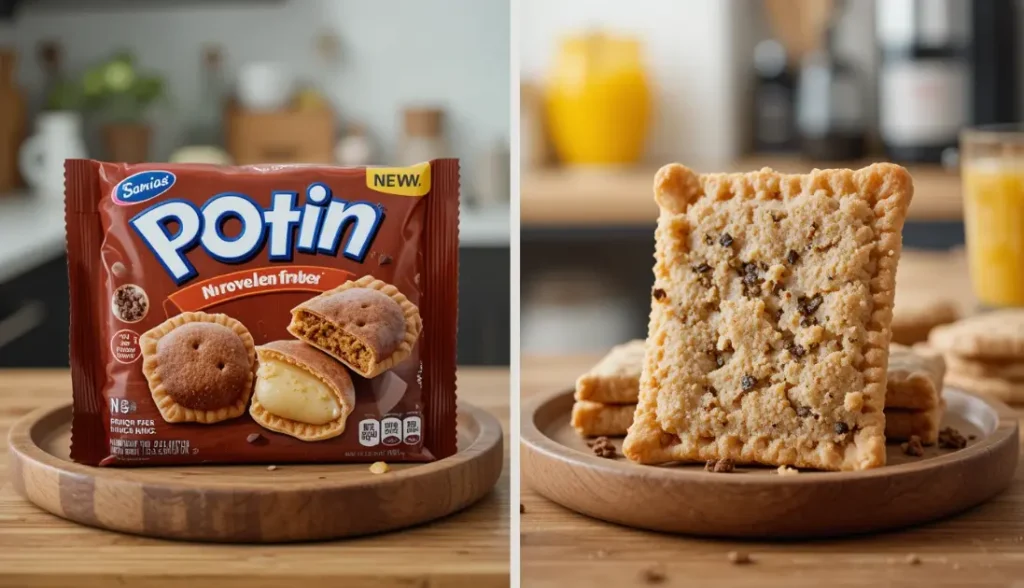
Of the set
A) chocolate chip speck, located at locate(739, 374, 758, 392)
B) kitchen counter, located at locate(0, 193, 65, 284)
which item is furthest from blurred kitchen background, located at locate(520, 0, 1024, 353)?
chocolate chip speck, located at locate(739, 374, 758, 392)

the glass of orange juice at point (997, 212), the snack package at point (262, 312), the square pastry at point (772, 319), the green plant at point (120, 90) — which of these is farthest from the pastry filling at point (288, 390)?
the green plant at point (120, 90)

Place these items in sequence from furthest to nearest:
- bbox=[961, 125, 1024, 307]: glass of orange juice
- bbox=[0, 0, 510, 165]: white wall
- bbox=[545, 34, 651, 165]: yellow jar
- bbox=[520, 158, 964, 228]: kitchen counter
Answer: bbox=[0, 0, 510, 165]: white wall
bbox=[545, 34, 651, 165]: yellow jar
bbox=[520, 158, 964, 228]: kitchen counter
bbox=[961, 125, 1024, 307]: glass of orange juice

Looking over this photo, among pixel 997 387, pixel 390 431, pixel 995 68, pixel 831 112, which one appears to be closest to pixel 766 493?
pixel 390 431

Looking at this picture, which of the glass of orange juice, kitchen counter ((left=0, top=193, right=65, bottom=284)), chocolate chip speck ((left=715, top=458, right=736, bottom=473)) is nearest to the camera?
chocolate chip speck ((left=715, top=458, right=736, bottom=473))

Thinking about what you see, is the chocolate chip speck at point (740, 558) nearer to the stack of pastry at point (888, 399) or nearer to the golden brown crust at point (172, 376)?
the stack of pastry at point (888, 399)

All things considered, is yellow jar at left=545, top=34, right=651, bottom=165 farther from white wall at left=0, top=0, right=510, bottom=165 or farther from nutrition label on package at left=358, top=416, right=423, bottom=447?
nutrition label on package at left=358, top=416, right=423, bottom=447

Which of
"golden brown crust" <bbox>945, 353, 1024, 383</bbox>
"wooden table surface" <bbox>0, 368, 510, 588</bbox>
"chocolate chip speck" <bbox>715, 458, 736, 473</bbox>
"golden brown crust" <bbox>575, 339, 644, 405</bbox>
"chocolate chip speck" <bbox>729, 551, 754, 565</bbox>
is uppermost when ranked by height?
"golden brown crust" <bbox>575, 339, 644, 405</bbox>

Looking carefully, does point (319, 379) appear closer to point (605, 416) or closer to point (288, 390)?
point (288, 390)
